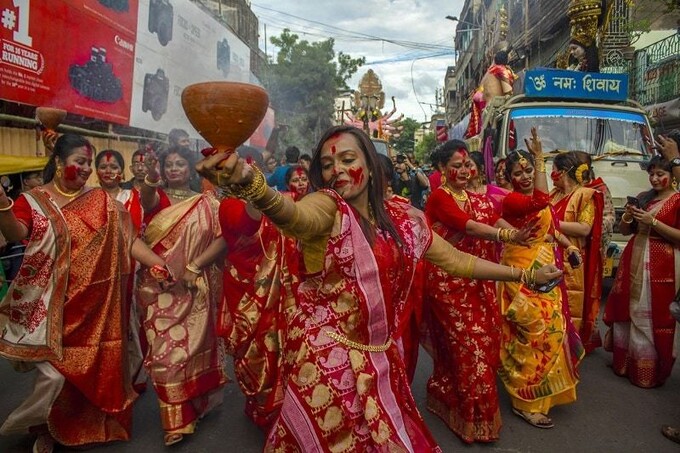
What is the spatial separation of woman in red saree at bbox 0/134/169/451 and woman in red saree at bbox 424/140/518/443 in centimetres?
165

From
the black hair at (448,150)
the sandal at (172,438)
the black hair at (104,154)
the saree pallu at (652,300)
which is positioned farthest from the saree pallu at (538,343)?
the black hair at (104,154)

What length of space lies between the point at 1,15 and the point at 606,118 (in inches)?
293

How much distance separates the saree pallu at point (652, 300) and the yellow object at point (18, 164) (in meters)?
5.94

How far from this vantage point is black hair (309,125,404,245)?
206cm

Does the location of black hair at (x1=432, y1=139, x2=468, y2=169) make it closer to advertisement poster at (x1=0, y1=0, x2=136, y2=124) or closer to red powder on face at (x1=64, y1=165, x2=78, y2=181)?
red powder on face at (x1=64, y1=165, x2=78, y2=181)

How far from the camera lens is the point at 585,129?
7332 mm

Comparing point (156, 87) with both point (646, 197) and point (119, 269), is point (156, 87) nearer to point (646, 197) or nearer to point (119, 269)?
point (119, 269)

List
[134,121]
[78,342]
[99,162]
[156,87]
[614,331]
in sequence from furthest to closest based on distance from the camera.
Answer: [134,121], [156,87], [614,331], [99,162], [78,342]

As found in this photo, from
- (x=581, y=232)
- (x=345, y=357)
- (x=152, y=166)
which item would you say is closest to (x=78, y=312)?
(x=152, y=166)

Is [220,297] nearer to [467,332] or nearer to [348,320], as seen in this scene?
[467,332]

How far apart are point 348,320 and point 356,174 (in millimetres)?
505

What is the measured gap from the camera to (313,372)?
1957 millimetres

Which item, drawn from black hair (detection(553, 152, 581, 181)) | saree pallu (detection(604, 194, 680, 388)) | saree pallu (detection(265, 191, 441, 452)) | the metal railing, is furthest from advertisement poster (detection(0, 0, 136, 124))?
the metal railing

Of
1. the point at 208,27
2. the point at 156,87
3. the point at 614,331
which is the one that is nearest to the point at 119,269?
the point at 614,331
